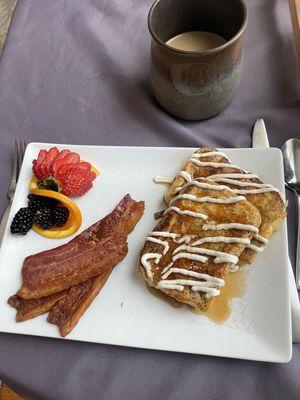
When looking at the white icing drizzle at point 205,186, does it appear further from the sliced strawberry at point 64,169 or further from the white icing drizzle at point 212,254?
the sliced strawberry at point 64,169

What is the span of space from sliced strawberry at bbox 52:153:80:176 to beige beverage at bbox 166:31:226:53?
17.3 inches

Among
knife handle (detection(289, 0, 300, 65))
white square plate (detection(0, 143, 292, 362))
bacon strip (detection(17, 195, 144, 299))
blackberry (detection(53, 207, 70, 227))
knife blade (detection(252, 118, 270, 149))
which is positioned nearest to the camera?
white square plate (detection(0, 143, 292, 362))

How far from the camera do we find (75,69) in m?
1.60

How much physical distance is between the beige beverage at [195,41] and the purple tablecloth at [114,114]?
0.64 feet

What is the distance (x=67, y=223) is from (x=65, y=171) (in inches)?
5.7

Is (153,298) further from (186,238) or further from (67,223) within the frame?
(67,223)

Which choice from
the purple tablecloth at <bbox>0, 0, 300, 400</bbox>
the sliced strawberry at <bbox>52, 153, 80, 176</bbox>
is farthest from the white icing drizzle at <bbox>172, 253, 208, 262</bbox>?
the sliced strawberry at <bbox>52, 153, 80, 176</bbox>

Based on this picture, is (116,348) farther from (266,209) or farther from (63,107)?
(63,107)

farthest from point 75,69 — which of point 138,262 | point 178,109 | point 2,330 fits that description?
point 2,330

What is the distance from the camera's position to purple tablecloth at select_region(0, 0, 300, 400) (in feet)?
3.29

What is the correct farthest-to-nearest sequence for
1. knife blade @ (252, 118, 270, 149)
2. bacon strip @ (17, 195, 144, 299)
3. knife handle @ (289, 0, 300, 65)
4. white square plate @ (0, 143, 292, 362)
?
1. knife handle @ (289, 0, 300, 65)
2. knife blade @ (252, 118, 270, 149)
3. bacon strip @ (17, 195, 144, 299)
4. white square plate @ (0, 143, 292, 362)

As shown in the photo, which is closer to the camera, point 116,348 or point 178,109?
point 116,348

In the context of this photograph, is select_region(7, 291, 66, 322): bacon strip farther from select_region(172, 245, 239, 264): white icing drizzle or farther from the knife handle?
the knife handle

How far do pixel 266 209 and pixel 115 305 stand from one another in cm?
43
